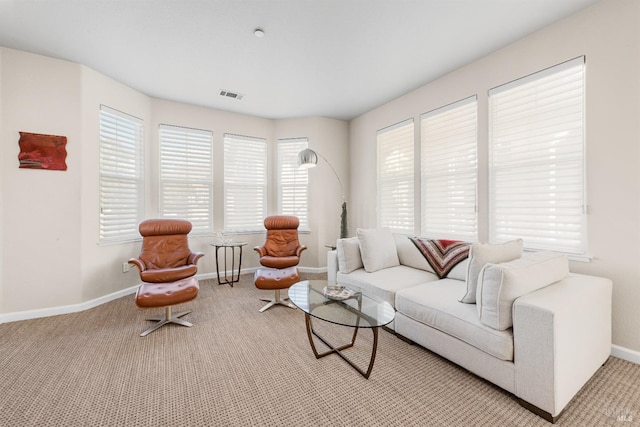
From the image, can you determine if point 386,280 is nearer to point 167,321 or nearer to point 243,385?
point 243,385

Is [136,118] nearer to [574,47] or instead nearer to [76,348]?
[76,348]

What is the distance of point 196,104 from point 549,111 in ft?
15.0

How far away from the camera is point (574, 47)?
2.31 metres

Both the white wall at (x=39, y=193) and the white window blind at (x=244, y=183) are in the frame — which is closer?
the white wall at (x=39, y=193)

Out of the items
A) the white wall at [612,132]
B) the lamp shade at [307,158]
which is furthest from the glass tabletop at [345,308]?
the white wall at [612,132]

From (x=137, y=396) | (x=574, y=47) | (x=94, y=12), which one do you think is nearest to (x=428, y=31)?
(x=574, y=47)

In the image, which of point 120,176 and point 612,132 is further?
point 120,176

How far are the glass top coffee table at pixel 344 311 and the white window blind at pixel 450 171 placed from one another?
1.65m

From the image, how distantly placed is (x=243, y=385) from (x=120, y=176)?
328 cm

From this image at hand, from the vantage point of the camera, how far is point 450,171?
334 cm

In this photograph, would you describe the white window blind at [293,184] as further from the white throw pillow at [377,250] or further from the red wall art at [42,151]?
the red wall art at [42,151]

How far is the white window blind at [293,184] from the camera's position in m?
4.95

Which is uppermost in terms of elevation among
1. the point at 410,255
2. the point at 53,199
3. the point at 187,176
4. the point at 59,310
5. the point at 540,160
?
the point at 187,176

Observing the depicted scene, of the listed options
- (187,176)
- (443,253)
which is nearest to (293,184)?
(187,176)
